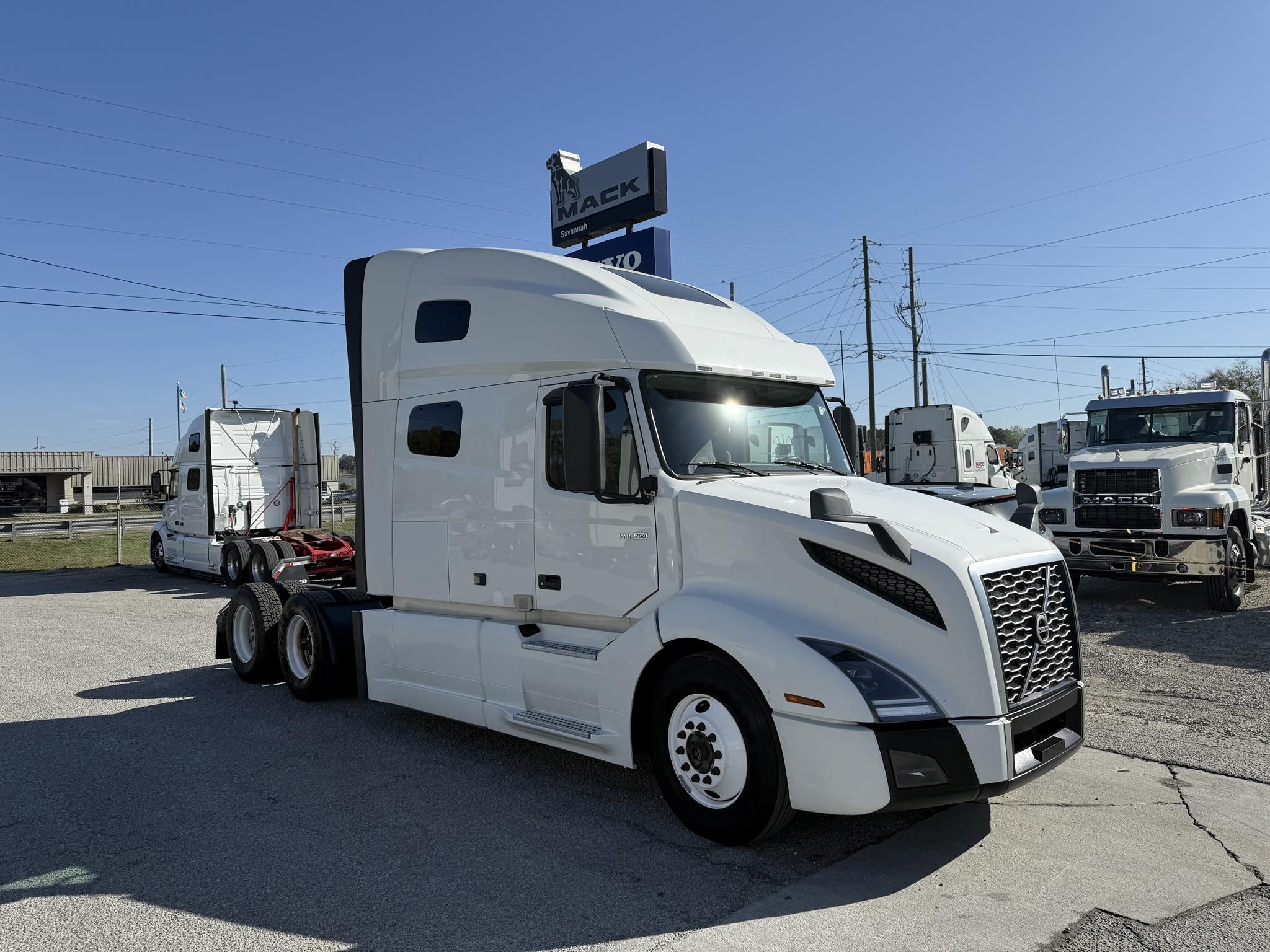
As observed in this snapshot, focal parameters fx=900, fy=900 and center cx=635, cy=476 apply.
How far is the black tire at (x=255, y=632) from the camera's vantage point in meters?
8.44

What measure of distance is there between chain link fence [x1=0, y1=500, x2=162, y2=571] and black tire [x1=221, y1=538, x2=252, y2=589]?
535cm

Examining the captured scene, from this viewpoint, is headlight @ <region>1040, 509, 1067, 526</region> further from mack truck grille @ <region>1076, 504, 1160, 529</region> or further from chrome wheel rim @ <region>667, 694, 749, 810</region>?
chrome wheel rim @ <region>667, 694, 749, 810</region>

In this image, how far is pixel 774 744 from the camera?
4.31 metres

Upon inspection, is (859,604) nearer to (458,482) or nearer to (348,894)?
(348,894)

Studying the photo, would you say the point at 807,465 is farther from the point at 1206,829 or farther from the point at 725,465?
the point at 1206,829

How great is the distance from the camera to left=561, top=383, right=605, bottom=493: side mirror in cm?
484

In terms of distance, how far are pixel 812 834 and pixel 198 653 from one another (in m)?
8.52

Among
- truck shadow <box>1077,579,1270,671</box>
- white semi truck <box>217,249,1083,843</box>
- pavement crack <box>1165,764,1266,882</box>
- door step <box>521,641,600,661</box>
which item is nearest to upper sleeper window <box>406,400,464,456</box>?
white semi truck <box>217,249,1083,843</box>

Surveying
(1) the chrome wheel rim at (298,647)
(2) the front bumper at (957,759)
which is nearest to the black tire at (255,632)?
(1) the chrome wheel rim at (298,647)

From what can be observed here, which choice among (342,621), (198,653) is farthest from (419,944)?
(198,653)

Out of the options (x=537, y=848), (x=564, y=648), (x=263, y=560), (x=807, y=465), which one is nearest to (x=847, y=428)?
(x=807, y=465)

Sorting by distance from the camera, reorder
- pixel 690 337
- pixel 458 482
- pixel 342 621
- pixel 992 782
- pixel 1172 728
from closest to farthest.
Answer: pixel 992 782, pixel 690 337, pixel 458 482, pixel 1172 728, pixel 342 621

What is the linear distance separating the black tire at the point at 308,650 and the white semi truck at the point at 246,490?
10.2 metres

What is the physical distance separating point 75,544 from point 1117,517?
31.1 m
